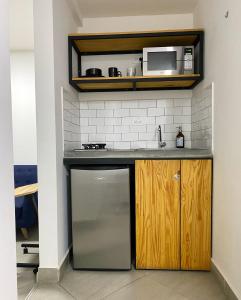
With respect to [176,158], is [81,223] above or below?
below

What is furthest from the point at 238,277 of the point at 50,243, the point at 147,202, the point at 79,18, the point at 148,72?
the point at 79,18

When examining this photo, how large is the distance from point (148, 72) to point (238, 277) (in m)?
1.76

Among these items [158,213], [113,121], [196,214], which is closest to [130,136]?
[113,121]

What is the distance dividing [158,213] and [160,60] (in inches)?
54.7

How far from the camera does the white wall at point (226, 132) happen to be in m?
1.55

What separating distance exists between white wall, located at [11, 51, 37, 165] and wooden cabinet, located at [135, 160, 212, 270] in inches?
87.0

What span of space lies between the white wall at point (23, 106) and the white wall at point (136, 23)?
1.28 metres

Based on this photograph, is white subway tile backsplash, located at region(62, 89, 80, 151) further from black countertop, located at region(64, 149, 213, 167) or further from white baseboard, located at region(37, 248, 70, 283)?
white baseboard, located at region(37, 248, 70, 283)

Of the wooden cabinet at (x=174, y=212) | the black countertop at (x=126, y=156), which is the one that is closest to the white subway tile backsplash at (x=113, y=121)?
the black countertop at (x=126, y=156)

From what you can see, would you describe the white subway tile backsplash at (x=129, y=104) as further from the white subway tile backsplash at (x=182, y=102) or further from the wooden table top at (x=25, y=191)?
the wooden table top at (x=25, y=191)

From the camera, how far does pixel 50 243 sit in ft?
6.44

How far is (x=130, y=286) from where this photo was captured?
6.23ft

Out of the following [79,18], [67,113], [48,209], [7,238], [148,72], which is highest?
[79,18]

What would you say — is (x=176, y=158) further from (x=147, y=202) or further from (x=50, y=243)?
(x=50, y=243)
